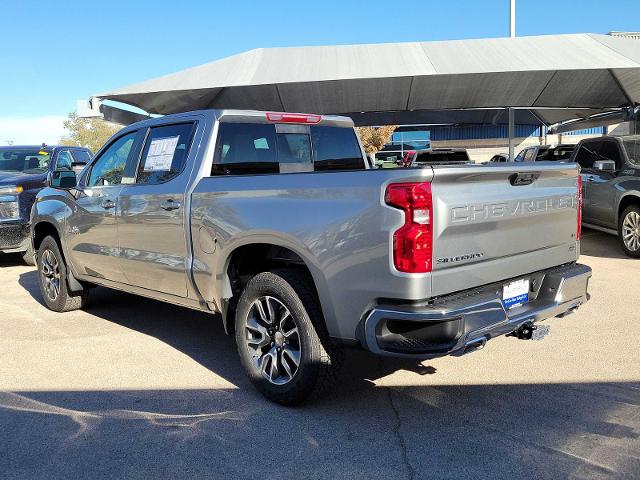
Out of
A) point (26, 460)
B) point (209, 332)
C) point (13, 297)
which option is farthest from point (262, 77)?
point (26, 460)

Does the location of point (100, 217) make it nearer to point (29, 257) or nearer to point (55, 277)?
point (55, 277)

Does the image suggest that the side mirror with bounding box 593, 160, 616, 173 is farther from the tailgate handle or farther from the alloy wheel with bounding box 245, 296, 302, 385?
the alloy wheel with bounding box 245, 296, 302, 385

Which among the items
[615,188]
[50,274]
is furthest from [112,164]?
[615,188]

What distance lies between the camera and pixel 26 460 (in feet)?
10.5

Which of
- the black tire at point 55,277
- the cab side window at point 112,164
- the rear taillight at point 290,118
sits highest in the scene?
the rear taillight at point 290,118

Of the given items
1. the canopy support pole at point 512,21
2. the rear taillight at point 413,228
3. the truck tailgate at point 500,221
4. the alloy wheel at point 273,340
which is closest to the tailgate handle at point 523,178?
the truck tailgate at point 500,221

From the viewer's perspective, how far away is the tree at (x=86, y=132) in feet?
180

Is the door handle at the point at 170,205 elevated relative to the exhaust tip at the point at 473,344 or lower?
elevated

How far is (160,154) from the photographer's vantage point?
4.70 m

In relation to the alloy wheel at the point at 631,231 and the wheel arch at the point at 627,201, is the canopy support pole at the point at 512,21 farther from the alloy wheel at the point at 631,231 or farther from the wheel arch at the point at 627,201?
the alloy wheel at the point at 631,231

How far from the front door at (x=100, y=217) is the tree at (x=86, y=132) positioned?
50990 mm

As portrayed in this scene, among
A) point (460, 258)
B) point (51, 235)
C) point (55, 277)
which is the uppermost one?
point (460, 258)

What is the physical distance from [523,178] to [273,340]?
1896 mm

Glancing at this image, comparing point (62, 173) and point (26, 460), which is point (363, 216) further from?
point (62, 173)
